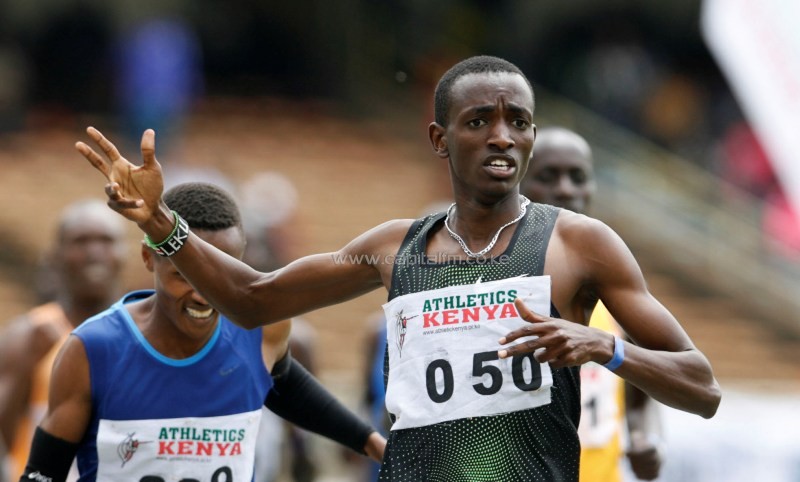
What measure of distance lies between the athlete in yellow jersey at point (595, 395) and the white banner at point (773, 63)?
97 centimetres

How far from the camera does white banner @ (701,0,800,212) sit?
685cm

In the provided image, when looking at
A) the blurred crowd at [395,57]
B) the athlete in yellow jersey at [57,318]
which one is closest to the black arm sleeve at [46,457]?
the athlete in yellow jersey at [57,318]

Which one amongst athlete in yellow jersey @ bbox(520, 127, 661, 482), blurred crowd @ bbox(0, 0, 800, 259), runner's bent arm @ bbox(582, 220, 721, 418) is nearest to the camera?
runner's bent arm @ bbox(582, 220, 721, 418)

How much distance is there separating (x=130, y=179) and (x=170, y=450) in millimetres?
1153

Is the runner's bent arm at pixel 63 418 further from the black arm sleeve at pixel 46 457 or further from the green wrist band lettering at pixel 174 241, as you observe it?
the green wrist band lettering at pixel 174 241

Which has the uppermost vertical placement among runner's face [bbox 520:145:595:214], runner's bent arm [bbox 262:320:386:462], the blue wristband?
runner's face [bbox 520:145:595:214]

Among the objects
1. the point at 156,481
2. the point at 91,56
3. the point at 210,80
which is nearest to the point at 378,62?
the point at 210,80

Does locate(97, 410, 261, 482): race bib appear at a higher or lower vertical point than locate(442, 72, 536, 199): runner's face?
lower

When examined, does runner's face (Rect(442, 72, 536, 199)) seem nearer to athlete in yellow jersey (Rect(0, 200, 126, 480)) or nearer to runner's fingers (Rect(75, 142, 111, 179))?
→ runner's fingers (Rect(75, 142, 111, 179))

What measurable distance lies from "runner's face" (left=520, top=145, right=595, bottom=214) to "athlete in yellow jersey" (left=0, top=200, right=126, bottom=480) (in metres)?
2.29

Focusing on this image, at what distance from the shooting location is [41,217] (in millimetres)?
17547

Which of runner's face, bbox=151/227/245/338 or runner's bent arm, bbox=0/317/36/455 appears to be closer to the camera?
runner's face, bbox=151/227/245/338

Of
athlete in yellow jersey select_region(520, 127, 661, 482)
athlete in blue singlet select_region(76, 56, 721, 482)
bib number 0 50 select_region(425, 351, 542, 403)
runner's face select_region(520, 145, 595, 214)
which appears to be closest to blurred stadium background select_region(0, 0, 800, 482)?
athlete in yellow jersey select_region(520, 127, 661, 482)

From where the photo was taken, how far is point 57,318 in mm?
7211
